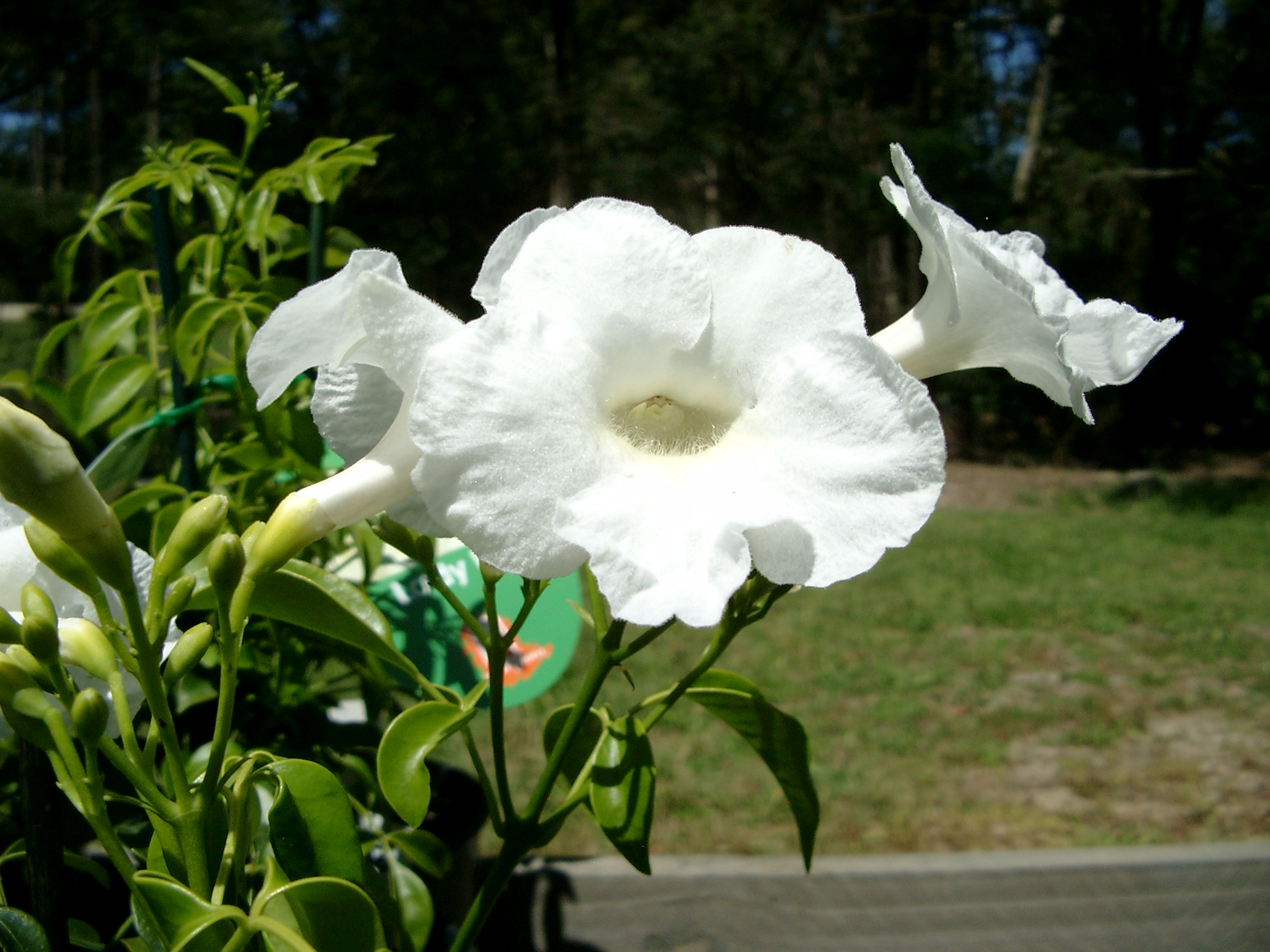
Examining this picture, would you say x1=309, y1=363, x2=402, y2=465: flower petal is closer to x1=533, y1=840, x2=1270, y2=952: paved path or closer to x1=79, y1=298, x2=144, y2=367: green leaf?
x1=79, y1=298, x2=144, y2=367: green leaf

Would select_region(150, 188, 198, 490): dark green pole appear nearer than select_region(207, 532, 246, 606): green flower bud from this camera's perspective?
No

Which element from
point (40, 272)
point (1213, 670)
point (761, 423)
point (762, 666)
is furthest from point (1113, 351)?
point (40, 272)

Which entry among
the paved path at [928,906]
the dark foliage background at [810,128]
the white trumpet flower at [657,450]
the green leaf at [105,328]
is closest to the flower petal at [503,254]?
the white trumpet flower at [657,450]

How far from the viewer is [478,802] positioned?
1370 mm

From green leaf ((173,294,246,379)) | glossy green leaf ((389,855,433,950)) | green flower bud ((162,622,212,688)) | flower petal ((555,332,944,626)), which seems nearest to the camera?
flower petal ((555,332,944,626))

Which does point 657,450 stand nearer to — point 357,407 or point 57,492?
→ point 357,407

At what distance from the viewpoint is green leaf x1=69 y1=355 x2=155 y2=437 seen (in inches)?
39.1

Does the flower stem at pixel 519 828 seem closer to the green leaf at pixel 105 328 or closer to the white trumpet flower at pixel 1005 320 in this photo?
the white trumpet flower at pixel 1005 320

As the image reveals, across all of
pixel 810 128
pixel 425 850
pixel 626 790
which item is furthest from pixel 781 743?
pixel 810 128

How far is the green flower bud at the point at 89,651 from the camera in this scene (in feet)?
1.57

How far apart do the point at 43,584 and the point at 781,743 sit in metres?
0.48

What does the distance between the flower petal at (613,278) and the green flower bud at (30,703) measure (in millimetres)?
284

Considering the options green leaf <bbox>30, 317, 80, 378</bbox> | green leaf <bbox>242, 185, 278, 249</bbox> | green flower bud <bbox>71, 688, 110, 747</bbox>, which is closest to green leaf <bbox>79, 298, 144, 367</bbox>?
green leaf <bbox>30, 317, 80, 378</bbox>

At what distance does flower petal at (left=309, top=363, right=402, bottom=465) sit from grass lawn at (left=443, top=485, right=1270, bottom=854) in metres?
1.87
